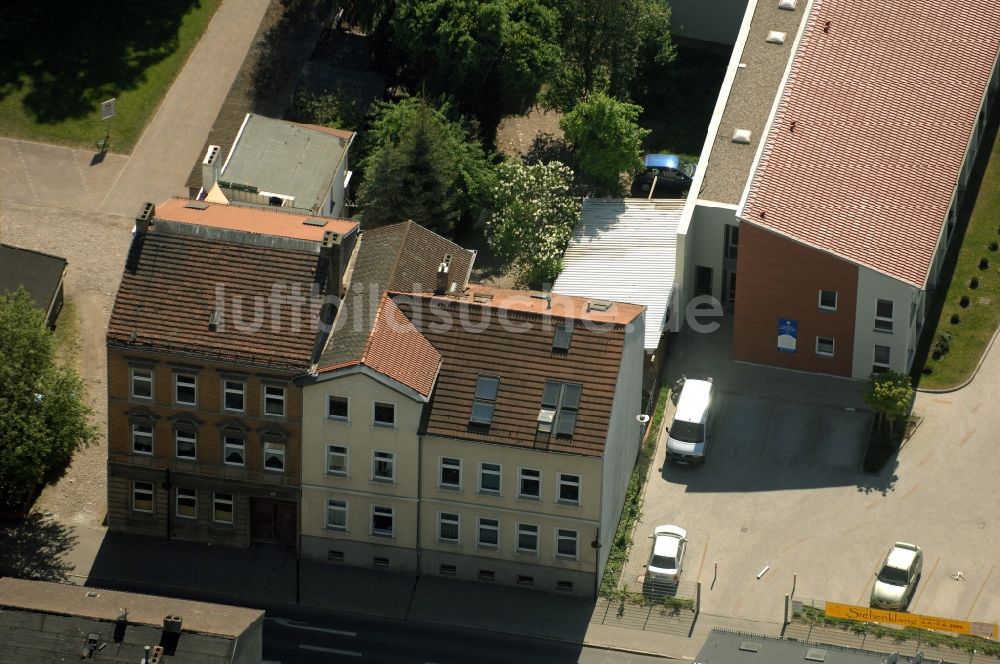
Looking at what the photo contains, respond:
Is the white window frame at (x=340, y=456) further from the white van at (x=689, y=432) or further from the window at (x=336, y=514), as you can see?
the white van at (x=689, y=432)

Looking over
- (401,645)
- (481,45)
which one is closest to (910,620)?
(401,645)

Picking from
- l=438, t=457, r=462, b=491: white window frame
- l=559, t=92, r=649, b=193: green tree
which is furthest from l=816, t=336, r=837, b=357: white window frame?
l=438, t=457, r=462, b=491: white window frame

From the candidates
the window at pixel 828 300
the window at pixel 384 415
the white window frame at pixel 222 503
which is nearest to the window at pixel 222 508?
the white window frame at pixel 222 503

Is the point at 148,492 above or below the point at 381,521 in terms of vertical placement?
below

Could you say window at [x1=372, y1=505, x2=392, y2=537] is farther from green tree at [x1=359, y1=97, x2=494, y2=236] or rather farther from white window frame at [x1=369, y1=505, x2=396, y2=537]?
green tree at [x1=359, y1=97, x2=494, y2=236]

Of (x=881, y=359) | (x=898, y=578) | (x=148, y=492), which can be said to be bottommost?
(x=148, y=492)

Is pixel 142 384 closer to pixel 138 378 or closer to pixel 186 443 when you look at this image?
pixel 138 378

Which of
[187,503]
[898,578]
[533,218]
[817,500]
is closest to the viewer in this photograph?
[898,578]

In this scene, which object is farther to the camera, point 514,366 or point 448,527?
point 448,527
